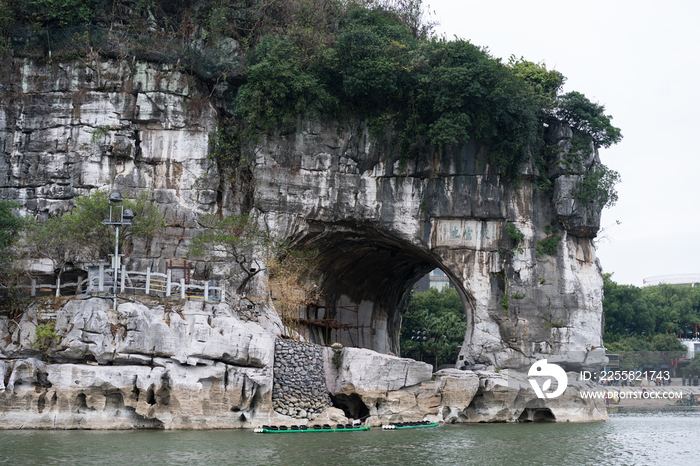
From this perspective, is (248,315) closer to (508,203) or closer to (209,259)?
(209,259)

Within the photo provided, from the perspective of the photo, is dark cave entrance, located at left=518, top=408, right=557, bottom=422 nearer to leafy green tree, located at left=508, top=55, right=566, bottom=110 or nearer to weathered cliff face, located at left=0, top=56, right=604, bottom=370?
weathered cliff face, located at left=0, top=56, right=604, bottom=370

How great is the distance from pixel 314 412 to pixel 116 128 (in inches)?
528

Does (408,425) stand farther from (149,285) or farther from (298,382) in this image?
(149,285)

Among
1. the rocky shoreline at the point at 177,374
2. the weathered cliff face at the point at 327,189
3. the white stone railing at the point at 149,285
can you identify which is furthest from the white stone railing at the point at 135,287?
the weathered cliff face at the point at 327,189

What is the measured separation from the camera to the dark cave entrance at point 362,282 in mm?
32312

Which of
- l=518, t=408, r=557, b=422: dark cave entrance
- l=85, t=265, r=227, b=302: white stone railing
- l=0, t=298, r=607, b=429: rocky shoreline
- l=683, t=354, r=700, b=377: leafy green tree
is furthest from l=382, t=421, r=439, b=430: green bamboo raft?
l=683, t=354, r=700, b=377: leafy green tree

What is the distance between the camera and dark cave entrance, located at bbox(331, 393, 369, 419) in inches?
1060

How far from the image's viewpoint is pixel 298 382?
25547 mm

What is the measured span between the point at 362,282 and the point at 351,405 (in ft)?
38.8

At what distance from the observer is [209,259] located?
2955 centimetres

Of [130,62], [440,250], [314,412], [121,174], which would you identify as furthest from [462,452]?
[130,62]

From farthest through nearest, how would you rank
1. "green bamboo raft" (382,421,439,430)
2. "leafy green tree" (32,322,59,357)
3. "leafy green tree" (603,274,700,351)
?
1. "leafy green tree" (603,274,700,351)
2. "green bamboo raft" (382,421,439,430)
3. "leafy green tree" (32,322,59,357)

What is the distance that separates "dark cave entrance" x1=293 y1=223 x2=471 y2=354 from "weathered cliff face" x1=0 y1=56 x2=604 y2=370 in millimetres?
276

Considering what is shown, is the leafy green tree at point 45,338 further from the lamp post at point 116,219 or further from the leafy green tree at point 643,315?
the leafy green tree at point 643,315
